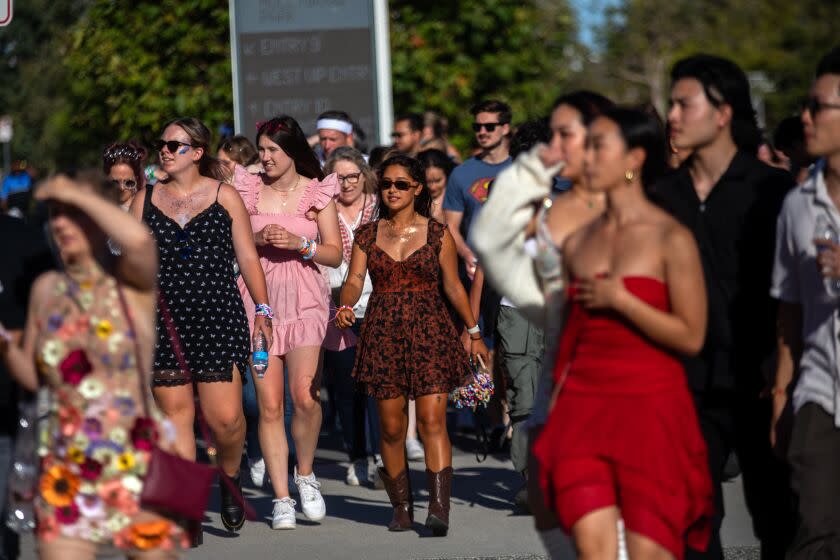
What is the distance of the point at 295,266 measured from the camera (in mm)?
8977

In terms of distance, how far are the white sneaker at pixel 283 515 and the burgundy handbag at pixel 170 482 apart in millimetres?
3675

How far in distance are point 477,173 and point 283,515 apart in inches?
114

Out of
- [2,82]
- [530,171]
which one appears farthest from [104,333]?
[2,82]

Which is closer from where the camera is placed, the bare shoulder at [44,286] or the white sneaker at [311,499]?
the bare shoulder at [44,286]

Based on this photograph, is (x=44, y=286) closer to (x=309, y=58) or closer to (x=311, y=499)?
(x=311, y=499)

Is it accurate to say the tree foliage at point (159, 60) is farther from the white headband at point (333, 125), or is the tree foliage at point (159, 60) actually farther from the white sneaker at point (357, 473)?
the white sneaker at point (357, 473)

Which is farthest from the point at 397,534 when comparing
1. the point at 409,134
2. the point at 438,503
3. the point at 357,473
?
the point at 409,134

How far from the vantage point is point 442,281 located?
859 cm

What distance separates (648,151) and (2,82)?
2115 inches

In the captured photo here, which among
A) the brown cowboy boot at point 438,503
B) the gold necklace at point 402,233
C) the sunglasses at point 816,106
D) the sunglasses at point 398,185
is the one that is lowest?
the brown cowboy boot at point 438,503

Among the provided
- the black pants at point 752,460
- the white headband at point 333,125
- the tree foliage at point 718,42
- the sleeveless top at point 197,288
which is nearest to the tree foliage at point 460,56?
the white headband at point 333,125

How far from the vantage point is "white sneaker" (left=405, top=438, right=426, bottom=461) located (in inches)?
436

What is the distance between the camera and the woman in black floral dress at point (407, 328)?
818 cm

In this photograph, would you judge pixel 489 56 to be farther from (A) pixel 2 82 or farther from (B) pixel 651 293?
(A) pixel 2 82
